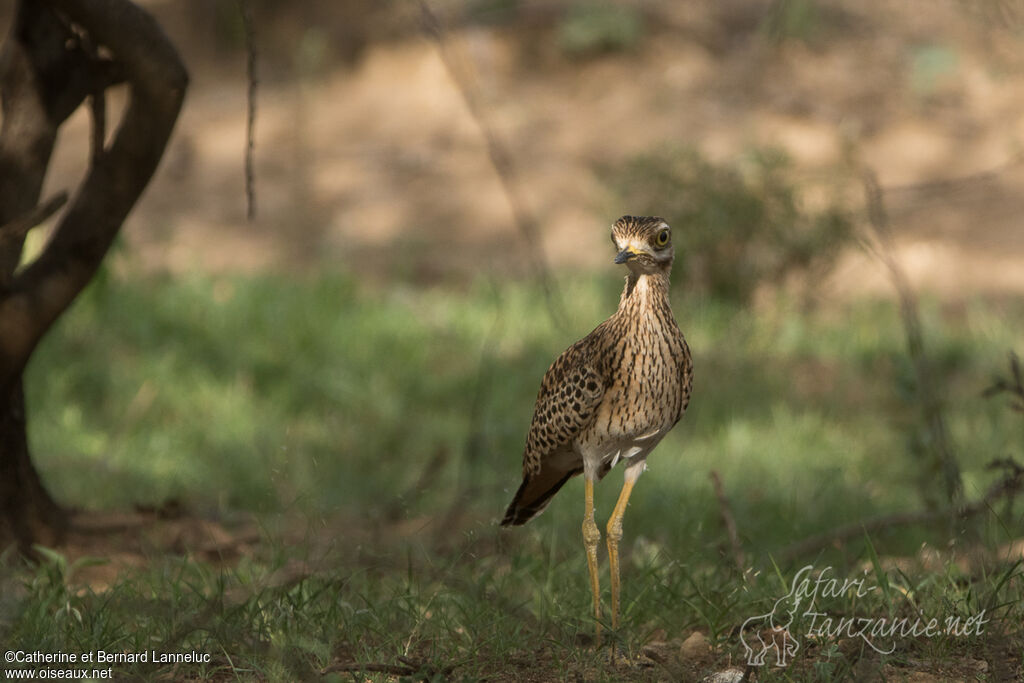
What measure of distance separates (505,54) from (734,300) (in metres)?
5.53

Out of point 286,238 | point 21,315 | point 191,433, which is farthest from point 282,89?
point 21,315

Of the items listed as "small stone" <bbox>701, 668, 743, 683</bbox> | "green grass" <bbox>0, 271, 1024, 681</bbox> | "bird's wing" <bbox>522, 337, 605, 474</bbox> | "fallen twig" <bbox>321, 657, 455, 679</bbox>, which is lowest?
"green grass" <bbox>0, 271, 1024, 681</bbox>

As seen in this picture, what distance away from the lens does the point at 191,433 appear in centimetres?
639

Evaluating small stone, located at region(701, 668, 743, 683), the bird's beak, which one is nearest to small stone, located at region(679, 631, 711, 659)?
small stone, located at region(701, 668, 743, 683)

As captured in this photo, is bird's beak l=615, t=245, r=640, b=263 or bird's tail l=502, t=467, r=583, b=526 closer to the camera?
bird's beak l=615, t=245, r=640, b=263

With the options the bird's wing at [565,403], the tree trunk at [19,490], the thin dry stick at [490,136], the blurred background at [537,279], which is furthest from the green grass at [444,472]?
the thin dry stick at [490,136]

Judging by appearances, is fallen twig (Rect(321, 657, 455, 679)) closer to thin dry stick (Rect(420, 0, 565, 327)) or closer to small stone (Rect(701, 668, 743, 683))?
small stone (Rect(701, 668, 743, 683))

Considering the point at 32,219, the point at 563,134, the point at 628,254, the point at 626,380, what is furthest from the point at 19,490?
the point at 563,134

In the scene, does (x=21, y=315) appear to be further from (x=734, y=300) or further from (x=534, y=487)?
(x=734, y=300)

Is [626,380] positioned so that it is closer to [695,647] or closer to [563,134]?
[695,647]

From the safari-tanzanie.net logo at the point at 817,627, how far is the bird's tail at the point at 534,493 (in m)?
0.64

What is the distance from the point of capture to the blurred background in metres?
5.22

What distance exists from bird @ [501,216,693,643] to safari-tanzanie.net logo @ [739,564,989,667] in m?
0.40

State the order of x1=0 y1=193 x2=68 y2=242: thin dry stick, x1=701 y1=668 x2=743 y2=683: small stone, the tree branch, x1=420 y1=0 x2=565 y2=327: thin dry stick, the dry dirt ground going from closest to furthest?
x1=420 y1=0 x2=565 y2=327: thin dry stick → x1=701 y1=668 x2=743 y2=683: small stone → x1=0 y1=193 x2=68 y2=242: thin dry stick → the tree branch → the dry dirt ground
